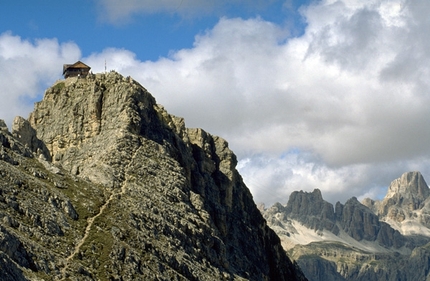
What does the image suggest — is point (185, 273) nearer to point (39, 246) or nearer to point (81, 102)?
point (39, 246)

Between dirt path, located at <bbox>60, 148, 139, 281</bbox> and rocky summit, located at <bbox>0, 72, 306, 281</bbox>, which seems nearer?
dirt path, located at <bbox>60, 148, 139, 281</bbox>

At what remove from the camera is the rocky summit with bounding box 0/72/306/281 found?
120 m

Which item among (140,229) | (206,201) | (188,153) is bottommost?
(140,229)

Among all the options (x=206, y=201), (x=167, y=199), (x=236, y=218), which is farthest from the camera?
(x=236, y=218)

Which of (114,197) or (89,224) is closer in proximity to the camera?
(89,224)

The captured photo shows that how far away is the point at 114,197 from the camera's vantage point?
144m

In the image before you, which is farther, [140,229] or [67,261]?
[140,229]

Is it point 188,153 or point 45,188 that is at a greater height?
point 188,153

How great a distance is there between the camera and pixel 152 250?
134875 mm

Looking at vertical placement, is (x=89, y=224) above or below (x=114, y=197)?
below

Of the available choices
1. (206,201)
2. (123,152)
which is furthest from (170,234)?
(206,201)

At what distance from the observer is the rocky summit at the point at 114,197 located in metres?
120

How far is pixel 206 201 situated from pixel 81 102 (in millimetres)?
33704

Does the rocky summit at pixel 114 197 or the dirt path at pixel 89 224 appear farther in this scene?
the rocky summit at pixel 114 197
